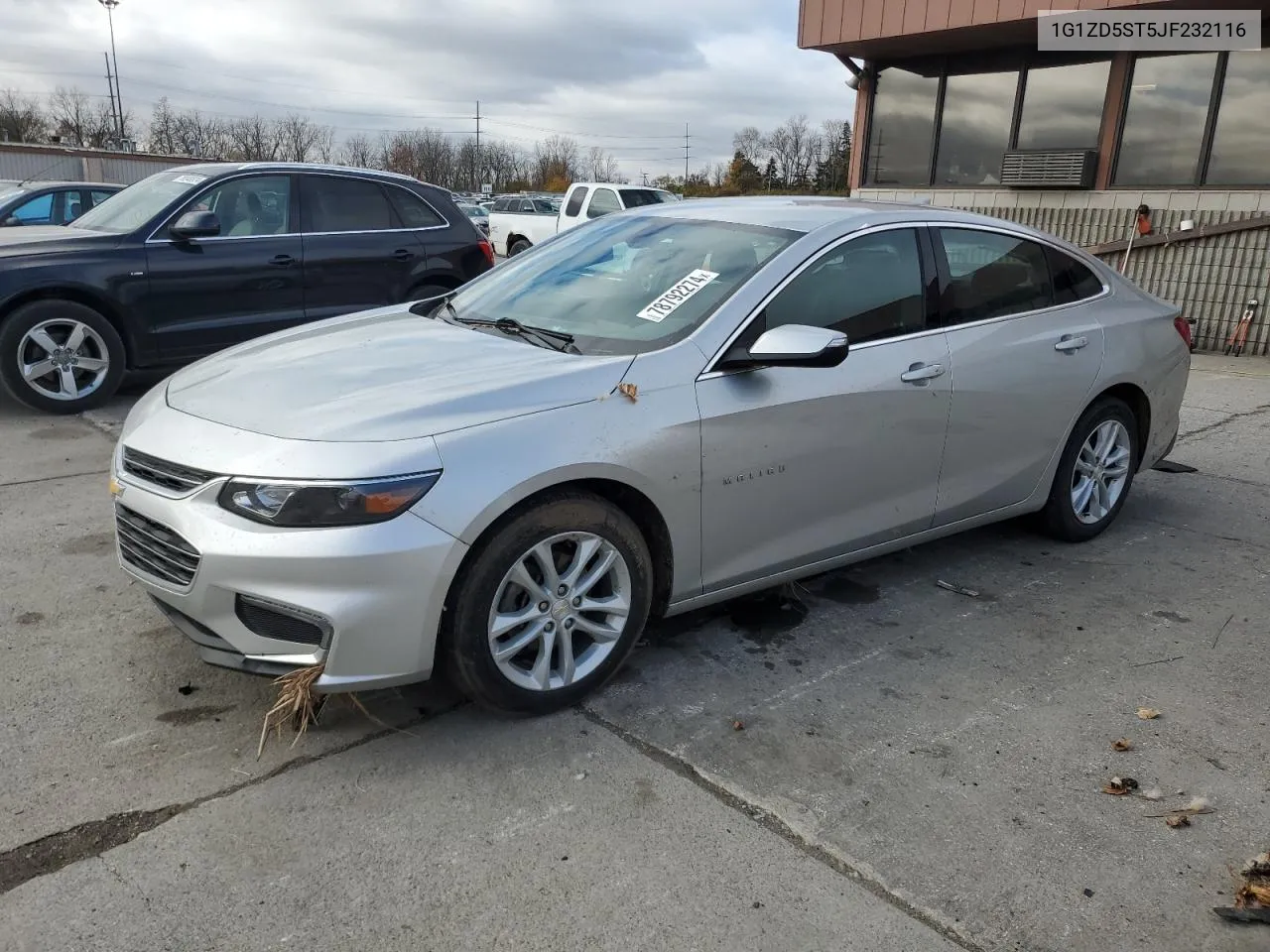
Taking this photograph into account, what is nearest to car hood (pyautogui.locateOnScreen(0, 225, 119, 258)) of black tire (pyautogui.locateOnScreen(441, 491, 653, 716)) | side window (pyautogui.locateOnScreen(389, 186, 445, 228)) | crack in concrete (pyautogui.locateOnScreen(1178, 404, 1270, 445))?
side window (pyautogui.locateOnScreen(389, 186, 445, 228))

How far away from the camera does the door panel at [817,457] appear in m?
3.30

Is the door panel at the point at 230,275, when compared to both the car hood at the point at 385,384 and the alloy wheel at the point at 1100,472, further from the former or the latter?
the alloy wheel at the point at 1100,472

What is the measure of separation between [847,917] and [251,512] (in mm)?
1875

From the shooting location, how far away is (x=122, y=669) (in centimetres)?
333

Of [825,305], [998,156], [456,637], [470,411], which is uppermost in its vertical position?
[998,156]

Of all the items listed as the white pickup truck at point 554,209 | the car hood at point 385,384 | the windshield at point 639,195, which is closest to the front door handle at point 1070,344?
the car hood at point 385,384

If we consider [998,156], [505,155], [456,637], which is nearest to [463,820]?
[456,637]

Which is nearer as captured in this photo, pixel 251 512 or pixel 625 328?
pixel 251 512

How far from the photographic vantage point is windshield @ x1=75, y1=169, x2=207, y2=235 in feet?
23.2

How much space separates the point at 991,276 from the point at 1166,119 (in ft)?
31.7

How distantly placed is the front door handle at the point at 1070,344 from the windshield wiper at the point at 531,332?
92.8 inches

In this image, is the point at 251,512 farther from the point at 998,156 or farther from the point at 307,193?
the point at 998,156

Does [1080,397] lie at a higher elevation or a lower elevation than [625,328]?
lower

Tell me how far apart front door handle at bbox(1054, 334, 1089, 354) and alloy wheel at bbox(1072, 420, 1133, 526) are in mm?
476
